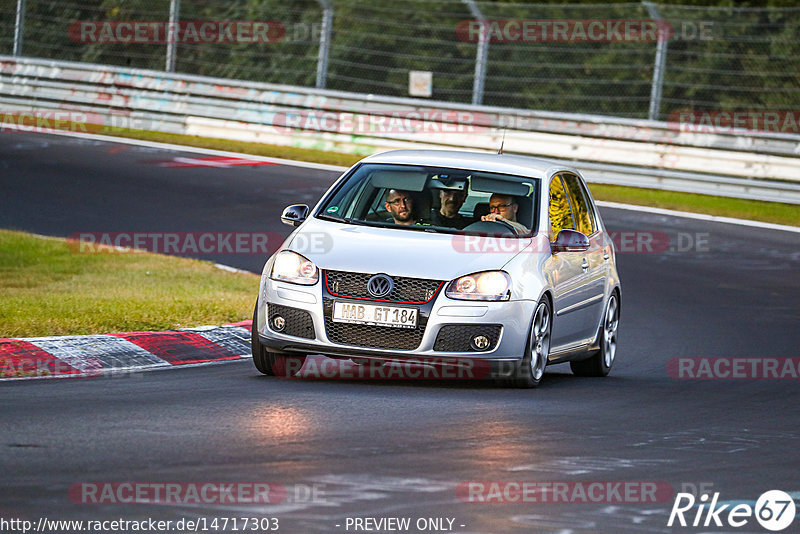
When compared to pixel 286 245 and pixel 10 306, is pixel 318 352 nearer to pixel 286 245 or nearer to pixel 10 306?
pixel 286 245

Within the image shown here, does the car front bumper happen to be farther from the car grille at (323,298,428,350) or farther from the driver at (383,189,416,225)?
the driver at (383,189,416,225)

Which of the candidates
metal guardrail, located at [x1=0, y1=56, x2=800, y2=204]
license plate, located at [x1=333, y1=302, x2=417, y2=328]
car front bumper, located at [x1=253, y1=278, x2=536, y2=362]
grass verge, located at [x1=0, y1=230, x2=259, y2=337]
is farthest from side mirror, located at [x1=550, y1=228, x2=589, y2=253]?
metal guardrail, located at [x1=0, y1=56, x2=800, y2=204]

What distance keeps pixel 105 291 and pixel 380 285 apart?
4618 mm

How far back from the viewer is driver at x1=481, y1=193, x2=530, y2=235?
1036cm

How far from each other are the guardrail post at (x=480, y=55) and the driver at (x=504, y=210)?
1361 cm

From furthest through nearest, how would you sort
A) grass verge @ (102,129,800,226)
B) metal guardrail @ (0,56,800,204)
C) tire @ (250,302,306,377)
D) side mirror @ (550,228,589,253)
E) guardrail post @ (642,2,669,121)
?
guardrail post @ (642,2,669,121) < metal guardrail @ (0,56,800,204) < grass verge @ (102,129,800,226) < side mirror @ (550,228,589,253) < tire @ (250,302,306,377)

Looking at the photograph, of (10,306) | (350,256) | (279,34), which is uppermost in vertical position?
(279,34)

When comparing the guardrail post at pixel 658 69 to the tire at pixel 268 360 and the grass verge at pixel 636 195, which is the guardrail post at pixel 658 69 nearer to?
the grass verge at pixel 636 195

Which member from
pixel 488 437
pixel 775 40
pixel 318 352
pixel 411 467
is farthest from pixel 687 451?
pixel 775 40

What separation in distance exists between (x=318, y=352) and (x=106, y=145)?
53.2ft

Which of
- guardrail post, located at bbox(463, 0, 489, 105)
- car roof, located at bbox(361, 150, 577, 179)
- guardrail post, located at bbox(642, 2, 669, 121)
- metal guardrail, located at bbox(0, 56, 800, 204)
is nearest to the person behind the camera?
car roof, located at bbox(361, 150, 577, 179)

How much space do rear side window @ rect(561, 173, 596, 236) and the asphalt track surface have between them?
1.12 meters

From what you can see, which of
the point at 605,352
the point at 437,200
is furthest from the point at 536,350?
the point at 605,352

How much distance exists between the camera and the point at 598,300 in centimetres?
1129
